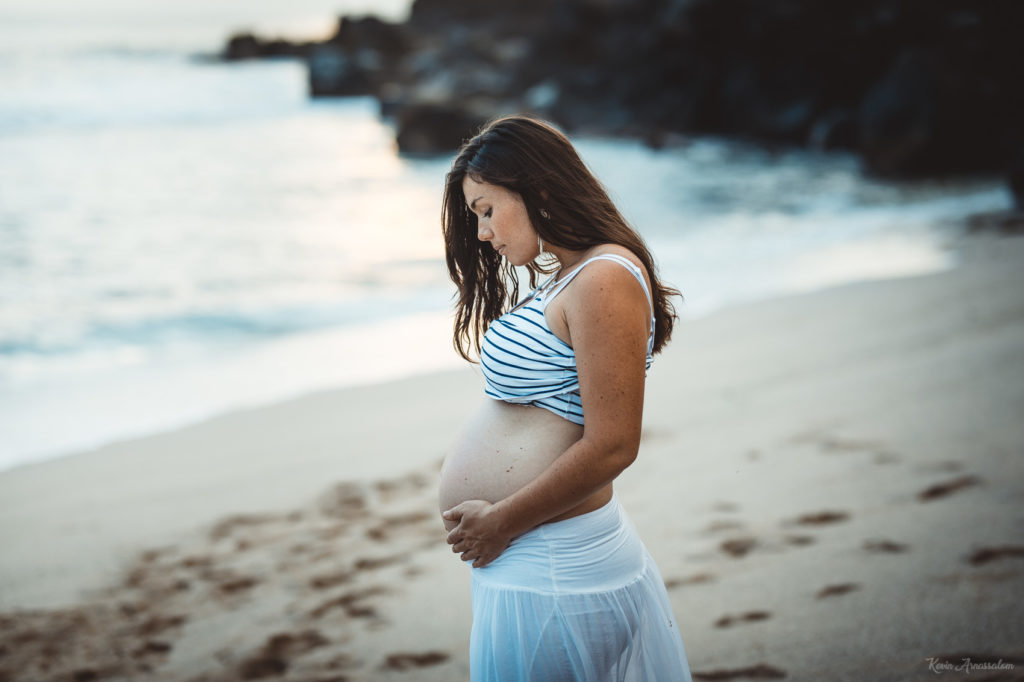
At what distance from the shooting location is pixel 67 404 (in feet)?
22.3

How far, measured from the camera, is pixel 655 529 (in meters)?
4.01

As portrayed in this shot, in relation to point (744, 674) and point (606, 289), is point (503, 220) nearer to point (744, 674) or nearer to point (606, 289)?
point (606, 289)

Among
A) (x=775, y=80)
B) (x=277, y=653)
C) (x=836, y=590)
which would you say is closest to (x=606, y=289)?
(x=836, y=590)

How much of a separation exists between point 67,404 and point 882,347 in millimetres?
6520

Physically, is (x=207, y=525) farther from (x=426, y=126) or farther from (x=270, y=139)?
(x=270, y=139)

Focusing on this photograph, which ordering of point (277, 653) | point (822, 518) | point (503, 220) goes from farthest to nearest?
point (822, 518) < point (277, 653) < point (503, 220)

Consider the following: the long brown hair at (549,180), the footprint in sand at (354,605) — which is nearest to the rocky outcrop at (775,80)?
→ the footprint in sand at (354,605)

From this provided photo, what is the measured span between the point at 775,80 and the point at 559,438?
33.9 metres

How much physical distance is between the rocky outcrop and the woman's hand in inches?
613

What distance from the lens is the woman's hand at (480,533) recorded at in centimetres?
181

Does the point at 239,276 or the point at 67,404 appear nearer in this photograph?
the point at 67,404

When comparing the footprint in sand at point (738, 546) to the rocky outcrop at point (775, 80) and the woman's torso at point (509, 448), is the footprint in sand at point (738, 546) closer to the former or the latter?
the woman's torso at point (509, 448)

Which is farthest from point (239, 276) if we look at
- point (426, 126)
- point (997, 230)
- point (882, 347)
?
point (426, 126)

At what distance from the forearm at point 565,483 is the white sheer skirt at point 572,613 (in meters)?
0.09
